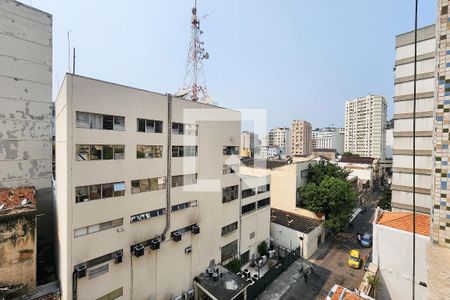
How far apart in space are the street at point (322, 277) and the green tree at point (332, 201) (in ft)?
9.05

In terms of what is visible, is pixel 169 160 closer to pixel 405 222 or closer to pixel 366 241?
pixel 405 222

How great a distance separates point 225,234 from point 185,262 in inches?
161

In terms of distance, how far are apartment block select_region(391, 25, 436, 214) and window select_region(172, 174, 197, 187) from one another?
62.4ft

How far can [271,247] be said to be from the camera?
923 inches

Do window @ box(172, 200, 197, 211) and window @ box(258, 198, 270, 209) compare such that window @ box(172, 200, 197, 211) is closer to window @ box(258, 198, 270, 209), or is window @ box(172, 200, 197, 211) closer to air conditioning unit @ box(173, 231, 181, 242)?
air conditioning unit @ box(173, 231, 181, 242)

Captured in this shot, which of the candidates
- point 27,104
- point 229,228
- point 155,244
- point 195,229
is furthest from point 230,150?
point 27,104

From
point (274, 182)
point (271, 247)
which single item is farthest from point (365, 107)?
point (271, 247)

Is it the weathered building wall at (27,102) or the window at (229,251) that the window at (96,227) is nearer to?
the window at (229,251)

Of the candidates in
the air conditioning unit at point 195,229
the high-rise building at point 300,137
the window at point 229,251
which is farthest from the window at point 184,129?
the high-rise building at point 300,137

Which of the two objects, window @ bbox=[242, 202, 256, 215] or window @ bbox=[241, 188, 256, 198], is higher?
window @ bbox=[241, 188, 256, 198]

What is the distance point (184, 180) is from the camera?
15.5 meters

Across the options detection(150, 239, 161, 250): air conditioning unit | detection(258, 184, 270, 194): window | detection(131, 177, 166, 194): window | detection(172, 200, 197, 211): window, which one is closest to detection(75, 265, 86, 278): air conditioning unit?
detection(150, 239, 161, 250): air conditioning unit

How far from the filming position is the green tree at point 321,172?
28328 mm

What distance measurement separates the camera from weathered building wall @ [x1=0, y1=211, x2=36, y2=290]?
39.3ft
